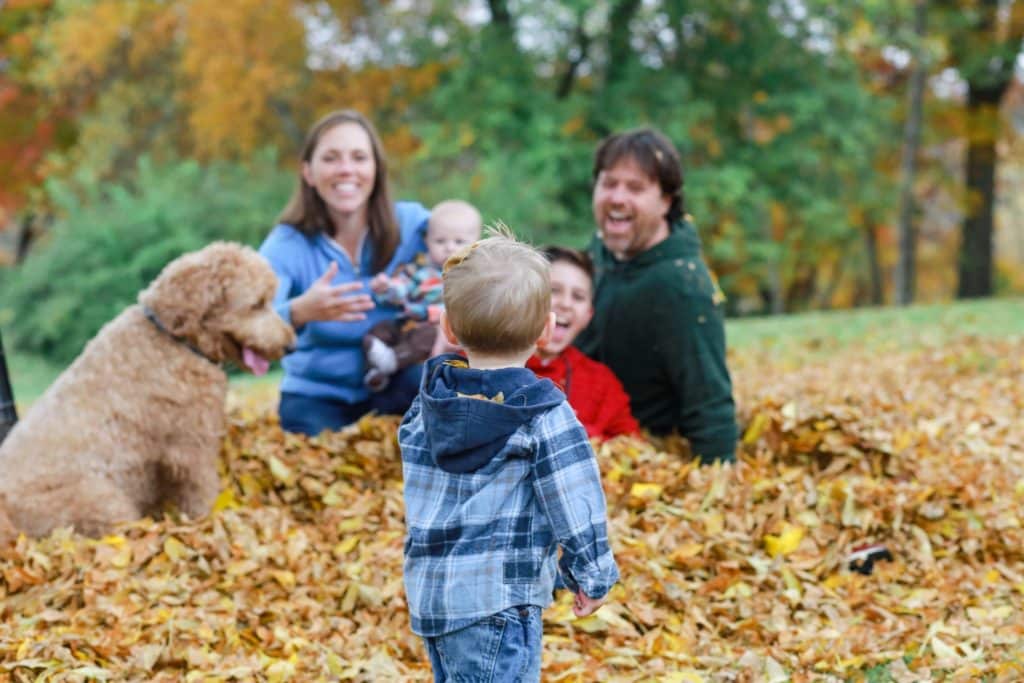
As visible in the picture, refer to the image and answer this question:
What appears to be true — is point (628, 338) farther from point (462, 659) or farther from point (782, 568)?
point (462, 659)

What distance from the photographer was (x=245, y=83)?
16.5 m

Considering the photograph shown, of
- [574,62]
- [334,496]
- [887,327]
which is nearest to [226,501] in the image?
[334,496]

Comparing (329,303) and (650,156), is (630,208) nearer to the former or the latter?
(650,156)

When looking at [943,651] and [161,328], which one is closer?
[943,651]

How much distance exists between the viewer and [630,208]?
470 centimetres

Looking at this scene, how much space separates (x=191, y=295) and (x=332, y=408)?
57.0 inches

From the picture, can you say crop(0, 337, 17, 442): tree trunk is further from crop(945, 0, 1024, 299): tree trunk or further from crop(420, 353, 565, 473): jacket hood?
crop(945, 0, 1024, 299): tree trunk

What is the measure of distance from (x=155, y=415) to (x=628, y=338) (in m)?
2.18

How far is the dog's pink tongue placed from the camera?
4.34m

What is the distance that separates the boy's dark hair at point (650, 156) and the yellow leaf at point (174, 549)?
2.57 m

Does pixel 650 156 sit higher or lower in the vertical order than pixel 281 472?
higher

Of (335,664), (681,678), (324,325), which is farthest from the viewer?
(324,325)

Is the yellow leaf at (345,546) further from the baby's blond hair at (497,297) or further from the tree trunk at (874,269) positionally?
the tree trunk at (874,269)

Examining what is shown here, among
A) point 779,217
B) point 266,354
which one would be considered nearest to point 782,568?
point 266,354
